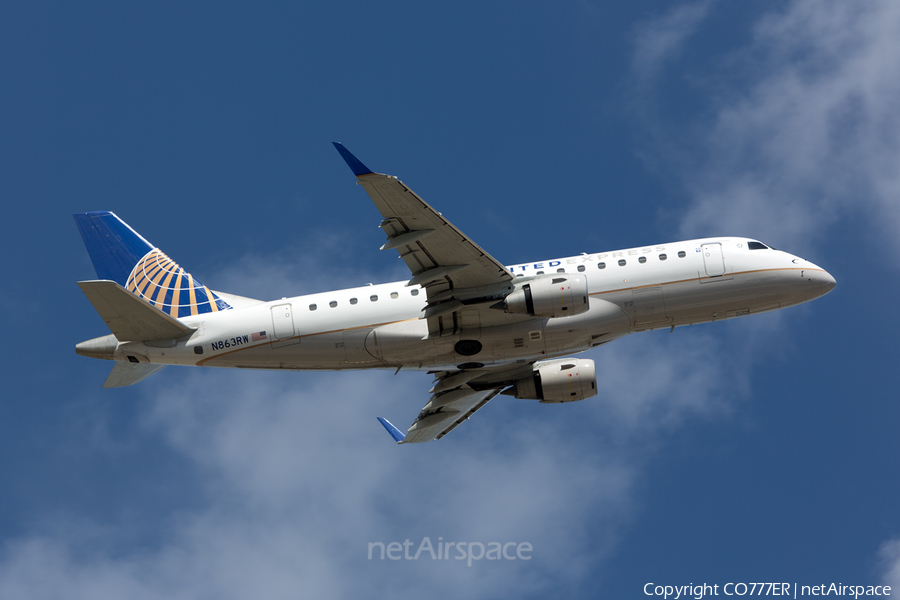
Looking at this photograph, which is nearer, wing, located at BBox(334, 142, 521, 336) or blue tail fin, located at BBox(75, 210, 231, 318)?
wing, located at BBox(334, 142, 521, 336)

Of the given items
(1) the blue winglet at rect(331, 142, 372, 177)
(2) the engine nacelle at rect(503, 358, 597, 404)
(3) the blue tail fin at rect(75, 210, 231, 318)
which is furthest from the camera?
(2) the engine nacelle at rect(503, 358, 597, 404)

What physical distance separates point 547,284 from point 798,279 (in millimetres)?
11083

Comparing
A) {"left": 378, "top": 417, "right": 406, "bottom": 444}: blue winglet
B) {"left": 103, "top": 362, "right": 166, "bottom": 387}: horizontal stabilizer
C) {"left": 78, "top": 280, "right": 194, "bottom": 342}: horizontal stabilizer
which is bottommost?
→ {"left": 378, "top": 417, "right": 406, "bottom": 444}: blue winglet

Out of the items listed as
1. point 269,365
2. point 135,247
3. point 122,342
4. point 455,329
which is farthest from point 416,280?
point 135,247

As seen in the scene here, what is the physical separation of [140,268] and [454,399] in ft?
51.6

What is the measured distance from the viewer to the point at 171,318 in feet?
110

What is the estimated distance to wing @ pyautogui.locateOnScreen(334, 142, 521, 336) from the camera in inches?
1112

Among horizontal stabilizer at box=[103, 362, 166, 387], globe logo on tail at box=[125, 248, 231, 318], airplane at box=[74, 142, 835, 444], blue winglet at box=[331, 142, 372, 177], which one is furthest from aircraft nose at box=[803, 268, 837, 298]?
horizontal stabilizer at box=[103, 362, 166, 387]

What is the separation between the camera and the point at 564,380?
3900cm

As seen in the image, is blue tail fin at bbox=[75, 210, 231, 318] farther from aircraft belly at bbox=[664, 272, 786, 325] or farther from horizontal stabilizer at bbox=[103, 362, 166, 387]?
aircraft belly at bbox=[664, 272, 786, 325]

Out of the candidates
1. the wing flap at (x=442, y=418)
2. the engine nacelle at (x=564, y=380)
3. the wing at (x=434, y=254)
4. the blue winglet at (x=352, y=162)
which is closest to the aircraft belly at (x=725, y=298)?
the engine nacelle at (x=564, y=380)

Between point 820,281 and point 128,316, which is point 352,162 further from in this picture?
point 820,281

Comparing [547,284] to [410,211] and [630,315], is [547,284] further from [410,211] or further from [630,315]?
[410,211]

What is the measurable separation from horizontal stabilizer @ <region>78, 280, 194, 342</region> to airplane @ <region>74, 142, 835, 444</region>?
5cm
